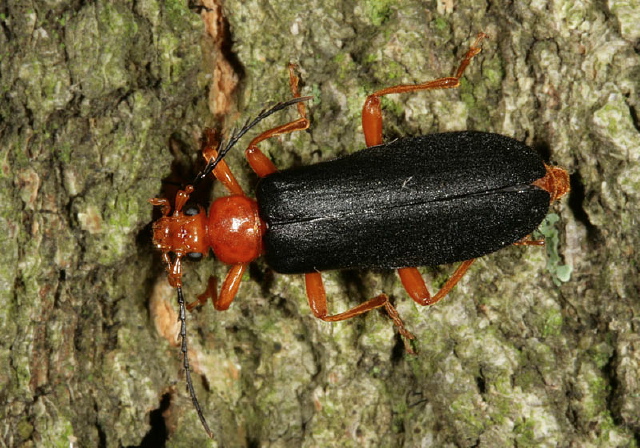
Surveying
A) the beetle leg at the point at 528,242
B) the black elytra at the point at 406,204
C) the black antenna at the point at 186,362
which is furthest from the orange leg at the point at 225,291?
the beetle leg at the point at 528,242

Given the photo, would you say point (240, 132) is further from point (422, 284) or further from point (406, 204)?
point (422, 284)

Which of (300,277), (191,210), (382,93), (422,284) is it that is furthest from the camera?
(191,210)

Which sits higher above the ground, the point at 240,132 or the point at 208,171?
the point at 240,132

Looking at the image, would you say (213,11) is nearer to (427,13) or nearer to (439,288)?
(427,13)

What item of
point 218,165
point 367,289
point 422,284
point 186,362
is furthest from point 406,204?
point 186,362

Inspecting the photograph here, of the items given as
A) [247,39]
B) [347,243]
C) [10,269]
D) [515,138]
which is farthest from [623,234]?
[10,269]

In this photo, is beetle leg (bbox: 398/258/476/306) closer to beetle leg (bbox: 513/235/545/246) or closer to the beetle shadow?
the beetle shadow

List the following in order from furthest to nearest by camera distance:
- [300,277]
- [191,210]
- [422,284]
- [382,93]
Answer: [191,210]
[300,277]
[422,284]
[382,93]
